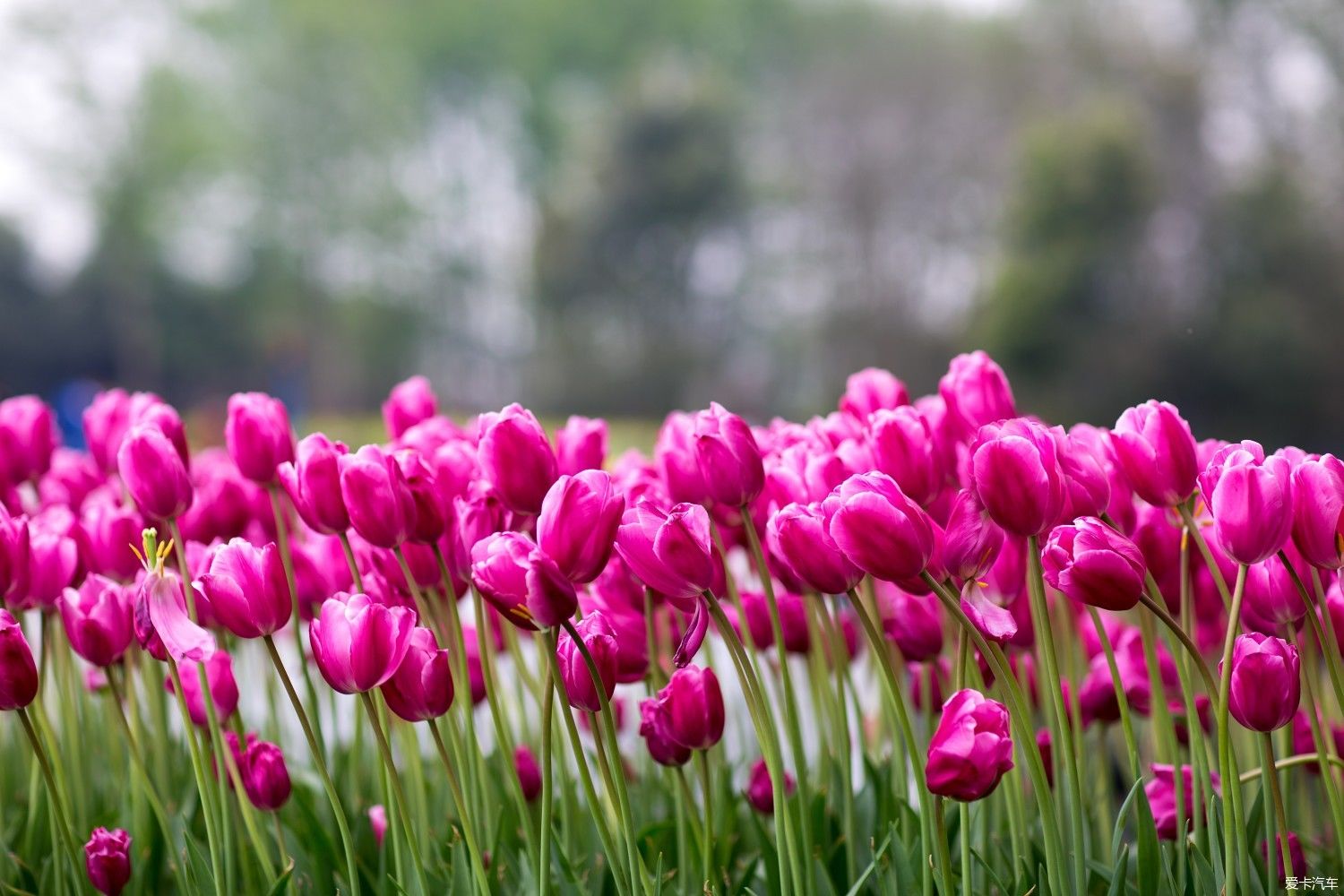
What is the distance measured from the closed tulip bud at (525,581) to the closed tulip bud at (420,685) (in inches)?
3.9

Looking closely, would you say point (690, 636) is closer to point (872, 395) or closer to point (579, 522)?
point (579, 522)

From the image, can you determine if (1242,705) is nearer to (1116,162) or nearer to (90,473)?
(90,473)

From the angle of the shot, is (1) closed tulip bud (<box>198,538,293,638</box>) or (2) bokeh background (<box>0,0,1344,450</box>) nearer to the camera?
(1) closed tulip bud (<box>198,538,293,638</box>)

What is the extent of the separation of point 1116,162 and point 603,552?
34.3 ft

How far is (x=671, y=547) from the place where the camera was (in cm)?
70

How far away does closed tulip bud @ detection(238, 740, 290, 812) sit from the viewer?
0.91 m

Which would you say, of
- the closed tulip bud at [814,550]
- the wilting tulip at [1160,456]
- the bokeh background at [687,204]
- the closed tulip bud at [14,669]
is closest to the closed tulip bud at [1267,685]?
the wilting tulip at [1160,456]

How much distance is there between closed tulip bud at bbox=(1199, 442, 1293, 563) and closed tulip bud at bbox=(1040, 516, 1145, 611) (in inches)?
2.0

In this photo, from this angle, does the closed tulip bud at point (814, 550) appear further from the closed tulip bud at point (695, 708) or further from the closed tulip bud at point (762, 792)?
the closed tulip bud at point (762, 792)

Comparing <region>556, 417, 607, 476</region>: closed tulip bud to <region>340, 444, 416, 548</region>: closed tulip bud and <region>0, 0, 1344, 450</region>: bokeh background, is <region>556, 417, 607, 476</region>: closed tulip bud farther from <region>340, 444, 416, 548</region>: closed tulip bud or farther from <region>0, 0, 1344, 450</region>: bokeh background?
<region>0, 0, 1344, 450</region>: bokeh background

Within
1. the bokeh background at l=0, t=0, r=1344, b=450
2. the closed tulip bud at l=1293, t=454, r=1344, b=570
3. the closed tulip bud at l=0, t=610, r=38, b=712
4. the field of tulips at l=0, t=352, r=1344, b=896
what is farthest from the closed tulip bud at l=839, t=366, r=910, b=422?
the bokeh background at l=0, t=0, r=1344, b=450

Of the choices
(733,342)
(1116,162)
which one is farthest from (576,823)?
(733,342)

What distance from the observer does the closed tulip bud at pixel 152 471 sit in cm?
92

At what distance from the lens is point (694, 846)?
3.08 feet
